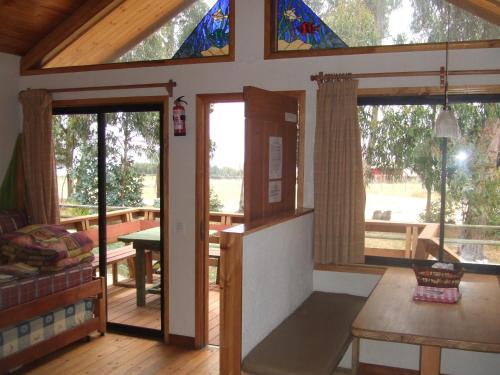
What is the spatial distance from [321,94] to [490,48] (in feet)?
3.80

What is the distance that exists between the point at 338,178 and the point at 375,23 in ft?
3.81

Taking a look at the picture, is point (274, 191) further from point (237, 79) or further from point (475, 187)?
point (475, 187)

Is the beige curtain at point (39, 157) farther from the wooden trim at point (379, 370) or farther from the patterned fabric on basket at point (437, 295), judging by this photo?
the patterned fabric on basket at point (437, 295)

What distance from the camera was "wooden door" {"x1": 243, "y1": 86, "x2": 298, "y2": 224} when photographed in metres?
2.85

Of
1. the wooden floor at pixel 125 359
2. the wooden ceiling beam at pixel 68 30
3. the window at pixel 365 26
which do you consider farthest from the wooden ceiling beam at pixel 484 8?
the wooden floor at pixel 125 359

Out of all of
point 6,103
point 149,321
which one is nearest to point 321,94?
point 149,321

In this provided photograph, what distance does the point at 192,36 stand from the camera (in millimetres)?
4105

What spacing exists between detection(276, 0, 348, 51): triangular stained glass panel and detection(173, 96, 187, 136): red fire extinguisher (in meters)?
0.92

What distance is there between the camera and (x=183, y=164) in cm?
409

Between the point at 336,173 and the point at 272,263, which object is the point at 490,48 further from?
the point at 272,263

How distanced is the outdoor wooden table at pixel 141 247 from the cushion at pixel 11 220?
0.88 metres

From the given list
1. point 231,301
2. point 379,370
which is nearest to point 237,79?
point 231,301

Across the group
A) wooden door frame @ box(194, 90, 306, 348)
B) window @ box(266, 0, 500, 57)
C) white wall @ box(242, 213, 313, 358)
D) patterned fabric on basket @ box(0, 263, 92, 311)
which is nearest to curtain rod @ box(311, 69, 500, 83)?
window @ box(266, 0, 500, 57)

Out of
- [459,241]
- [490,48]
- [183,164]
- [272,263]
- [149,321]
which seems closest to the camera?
[272,263]
